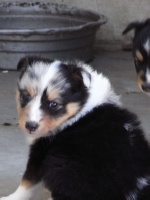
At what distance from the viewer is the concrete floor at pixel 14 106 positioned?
3953mm

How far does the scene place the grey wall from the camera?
723 centimetres

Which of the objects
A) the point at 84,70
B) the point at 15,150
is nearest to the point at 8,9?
the point at 15,150

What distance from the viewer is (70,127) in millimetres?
3346

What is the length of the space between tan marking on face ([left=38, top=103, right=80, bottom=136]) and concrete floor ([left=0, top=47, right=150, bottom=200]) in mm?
550

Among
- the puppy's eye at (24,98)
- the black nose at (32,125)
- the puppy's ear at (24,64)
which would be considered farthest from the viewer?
the puppy's ear at (24,64)

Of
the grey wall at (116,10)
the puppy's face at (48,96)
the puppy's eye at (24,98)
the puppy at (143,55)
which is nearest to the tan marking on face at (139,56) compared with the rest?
A: the puppy at (143,55)

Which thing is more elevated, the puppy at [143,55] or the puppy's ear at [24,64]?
the puppy's ear at [24,64]

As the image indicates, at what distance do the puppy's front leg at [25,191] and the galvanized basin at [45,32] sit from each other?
2713mm

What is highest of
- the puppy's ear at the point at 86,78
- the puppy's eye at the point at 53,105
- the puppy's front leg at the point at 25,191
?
the puppy's ear at the point at 86,78

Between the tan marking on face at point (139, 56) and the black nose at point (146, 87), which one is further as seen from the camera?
the tan marking on face at point (139, 56)

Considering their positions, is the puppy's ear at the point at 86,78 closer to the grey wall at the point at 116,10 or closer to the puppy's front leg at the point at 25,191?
the puppy's front leg at the point at 25,191

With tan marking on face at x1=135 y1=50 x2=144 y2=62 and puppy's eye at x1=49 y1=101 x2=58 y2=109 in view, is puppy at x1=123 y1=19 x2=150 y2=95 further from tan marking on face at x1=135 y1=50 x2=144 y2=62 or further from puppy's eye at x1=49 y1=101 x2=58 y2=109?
puppy's eye at x1=49 y1=101 x2=58 y2=109

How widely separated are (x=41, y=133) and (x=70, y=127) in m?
0.17

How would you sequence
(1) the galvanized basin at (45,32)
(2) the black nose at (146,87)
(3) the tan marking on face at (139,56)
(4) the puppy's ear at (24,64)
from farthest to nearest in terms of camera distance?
(1) the galvanized basin at (45,32) < (3) the tan marking on face at (139,56) < (2) the black nose at (146,87) < (4) the puppy's ear at (24,64)
